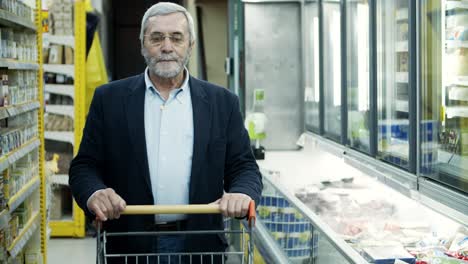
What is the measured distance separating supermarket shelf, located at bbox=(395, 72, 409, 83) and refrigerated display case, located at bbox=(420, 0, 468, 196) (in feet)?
1.04

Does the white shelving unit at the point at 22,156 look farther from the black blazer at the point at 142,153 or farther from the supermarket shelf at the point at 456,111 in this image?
the supermarket shelf at the point at 456,111

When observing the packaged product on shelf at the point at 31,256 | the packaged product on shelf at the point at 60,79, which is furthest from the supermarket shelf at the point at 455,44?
the packaged product on shelf at the point at 60,79

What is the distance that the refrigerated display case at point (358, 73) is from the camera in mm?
5031

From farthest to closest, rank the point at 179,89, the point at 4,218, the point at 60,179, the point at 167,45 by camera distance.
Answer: the point at 60,179
the point at 4,218
the point at 179,89
the point at 167,45

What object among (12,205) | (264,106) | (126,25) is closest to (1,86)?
(12,205)

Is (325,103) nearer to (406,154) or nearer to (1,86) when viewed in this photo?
(406,154)

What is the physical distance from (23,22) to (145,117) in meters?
2.19

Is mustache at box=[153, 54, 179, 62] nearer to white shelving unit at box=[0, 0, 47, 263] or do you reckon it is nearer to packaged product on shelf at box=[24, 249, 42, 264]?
white shelving unit at box=[0, 0, 47, 263]

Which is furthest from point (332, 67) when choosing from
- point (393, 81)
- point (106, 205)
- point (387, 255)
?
point (106, 205)

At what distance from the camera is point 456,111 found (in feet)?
11.3

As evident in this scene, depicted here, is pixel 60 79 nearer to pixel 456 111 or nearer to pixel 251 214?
pixel 456 111

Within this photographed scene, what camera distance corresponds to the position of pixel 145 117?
3084 mm

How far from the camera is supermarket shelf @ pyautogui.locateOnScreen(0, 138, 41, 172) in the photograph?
4254 millimetres

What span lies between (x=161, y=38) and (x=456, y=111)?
1364 millimetres
